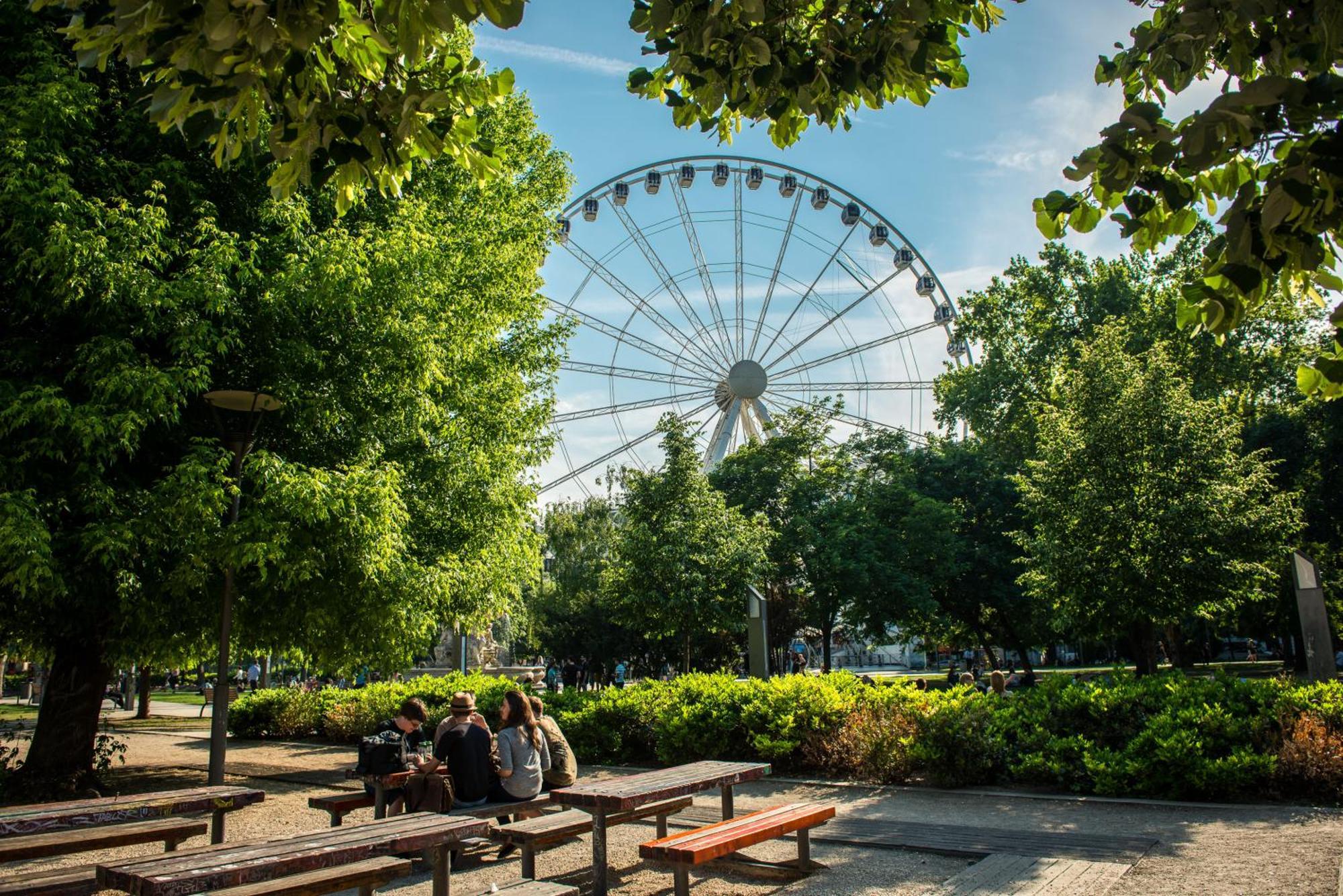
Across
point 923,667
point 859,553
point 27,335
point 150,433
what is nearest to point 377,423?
point 150,433

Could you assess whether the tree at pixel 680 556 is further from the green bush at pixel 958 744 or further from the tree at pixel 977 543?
the tree at pixel 977 543

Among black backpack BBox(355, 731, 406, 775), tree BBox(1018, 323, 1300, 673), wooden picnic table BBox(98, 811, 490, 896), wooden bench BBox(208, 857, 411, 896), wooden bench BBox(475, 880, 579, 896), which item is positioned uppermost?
tree BBox(1018, 323, 1300, 673)

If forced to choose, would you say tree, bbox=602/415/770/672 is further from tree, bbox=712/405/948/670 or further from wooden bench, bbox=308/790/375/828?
wooden bench, bbox=308/790/375/828

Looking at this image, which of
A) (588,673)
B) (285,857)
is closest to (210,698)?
(588,673)

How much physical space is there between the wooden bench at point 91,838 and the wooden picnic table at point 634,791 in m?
2.51

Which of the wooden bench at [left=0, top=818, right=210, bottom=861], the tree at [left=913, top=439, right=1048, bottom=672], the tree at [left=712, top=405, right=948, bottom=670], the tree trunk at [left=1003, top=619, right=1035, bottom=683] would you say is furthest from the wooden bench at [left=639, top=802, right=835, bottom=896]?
the tree trunk at [left=1003, top=619, right=1035, bottom=683]

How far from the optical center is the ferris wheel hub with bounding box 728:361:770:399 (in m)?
32.0

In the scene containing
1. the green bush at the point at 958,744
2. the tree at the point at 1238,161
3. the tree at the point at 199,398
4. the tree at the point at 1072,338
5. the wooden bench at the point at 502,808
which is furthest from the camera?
the tree at the point at 1072,338

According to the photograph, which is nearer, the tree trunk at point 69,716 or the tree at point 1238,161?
the tree at point 1238,161

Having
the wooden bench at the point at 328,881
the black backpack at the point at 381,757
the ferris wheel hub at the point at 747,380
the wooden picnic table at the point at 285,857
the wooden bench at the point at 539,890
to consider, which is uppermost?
the ferris wheel hub at the point at 747,380

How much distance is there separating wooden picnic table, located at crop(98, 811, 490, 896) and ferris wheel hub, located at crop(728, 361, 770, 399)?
26865 millimetres

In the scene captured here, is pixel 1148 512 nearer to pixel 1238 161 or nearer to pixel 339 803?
pixel 1238 161

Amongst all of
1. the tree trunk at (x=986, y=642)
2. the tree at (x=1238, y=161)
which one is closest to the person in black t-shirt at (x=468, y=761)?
the tree at (x=1238, y=161)

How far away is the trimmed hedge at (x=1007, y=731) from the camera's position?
824 cm
